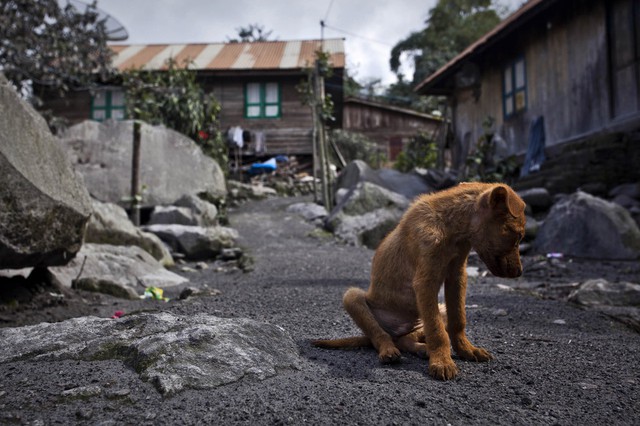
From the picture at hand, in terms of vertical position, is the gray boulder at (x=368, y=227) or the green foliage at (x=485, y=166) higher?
the green foliage at (x=485, y=166)

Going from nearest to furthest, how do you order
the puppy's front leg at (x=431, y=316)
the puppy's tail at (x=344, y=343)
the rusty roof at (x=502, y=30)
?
the puppy's front leg at (x=431, y=316)
the puppy's tail at (x=344, y=343)
the rusty roof at (x=502, y=30)

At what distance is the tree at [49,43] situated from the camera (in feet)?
40.6

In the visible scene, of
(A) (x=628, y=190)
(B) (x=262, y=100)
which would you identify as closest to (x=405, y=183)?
(A) (x=628, y=190)

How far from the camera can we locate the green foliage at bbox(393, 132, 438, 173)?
2319 centimetres

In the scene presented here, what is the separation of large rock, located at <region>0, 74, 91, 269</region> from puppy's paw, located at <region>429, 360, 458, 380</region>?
129 inches

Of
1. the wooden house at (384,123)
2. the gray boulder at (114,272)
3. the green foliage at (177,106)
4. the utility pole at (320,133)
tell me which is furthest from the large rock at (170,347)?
the wooden house at (384,123)

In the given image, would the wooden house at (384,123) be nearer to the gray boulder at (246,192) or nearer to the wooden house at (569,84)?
the gray boulder at (246,192)

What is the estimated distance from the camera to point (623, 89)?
11078mm

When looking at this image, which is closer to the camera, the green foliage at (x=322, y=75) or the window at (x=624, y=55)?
the window at (x=624, y=55)

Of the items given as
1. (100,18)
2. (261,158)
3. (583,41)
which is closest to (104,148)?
(100,18)

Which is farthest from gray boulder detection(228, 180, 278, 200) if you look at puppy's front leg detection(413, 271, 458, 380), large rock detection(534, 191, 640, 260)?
puppy's front leg detection(413, 271, 458, 380)

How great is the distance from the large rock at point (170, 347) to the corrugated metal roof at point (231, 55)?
1892 centimetres

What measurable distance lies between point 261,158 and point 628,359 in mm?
20241

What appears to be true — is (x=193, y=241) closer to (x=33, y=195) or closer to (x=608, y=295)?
(x=33, y=195)
